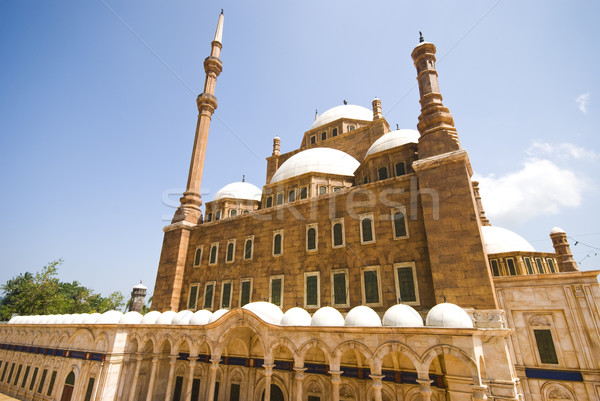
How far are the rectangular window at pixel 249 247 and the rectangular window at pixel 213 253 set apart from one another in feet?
7.79

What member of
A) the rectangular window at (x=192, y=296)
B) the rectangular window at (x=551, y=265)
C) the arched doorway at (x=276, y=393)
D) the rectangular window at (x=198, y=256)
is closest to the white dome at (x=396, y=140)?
the rectangular window at (x=551, y=265)

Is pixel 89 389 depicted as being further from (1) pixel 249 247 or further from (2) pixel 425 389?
(2) pixel 425 389

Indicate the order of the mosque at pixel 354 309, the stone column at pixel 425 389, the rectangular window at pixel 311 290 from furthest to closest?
1. the rectangular window at pixel 311 290
2. the mosque at pixel 354 309
3. the stone column at pixel 425 389

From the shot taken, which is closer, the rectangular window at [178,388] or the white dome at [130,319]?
the white dome at [130,319]

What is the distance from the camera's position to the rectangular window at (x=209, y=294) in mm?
18152

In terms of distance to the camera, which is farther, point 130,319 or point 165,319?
point 130,319

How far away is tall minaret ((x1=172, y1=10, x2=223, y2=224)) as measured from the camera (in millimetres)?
22312

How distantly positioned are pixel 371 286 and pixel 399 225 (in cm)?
291

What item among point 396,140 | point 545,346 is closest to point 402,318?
point 545,346

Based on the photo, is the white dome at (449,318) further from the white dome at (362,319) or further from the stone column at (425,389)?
the white dome at (362,319)

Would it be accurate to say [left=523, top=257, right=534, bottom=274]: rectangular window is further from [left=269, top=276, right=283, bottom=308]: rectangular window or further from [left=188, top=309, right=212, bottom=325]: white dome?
[left=188, top=309, right=212, bottom=325]: white dome

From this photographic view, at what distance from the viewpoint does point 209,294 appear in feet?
60.3

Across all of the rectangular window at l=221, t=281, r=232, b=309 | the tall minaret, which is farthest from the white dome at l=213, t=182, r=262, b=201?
the rectangular window at l=221, t=281, r=232, b=309

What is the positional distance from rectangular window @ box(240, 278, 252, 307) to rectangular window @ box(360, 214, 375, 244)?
22.4 feet
